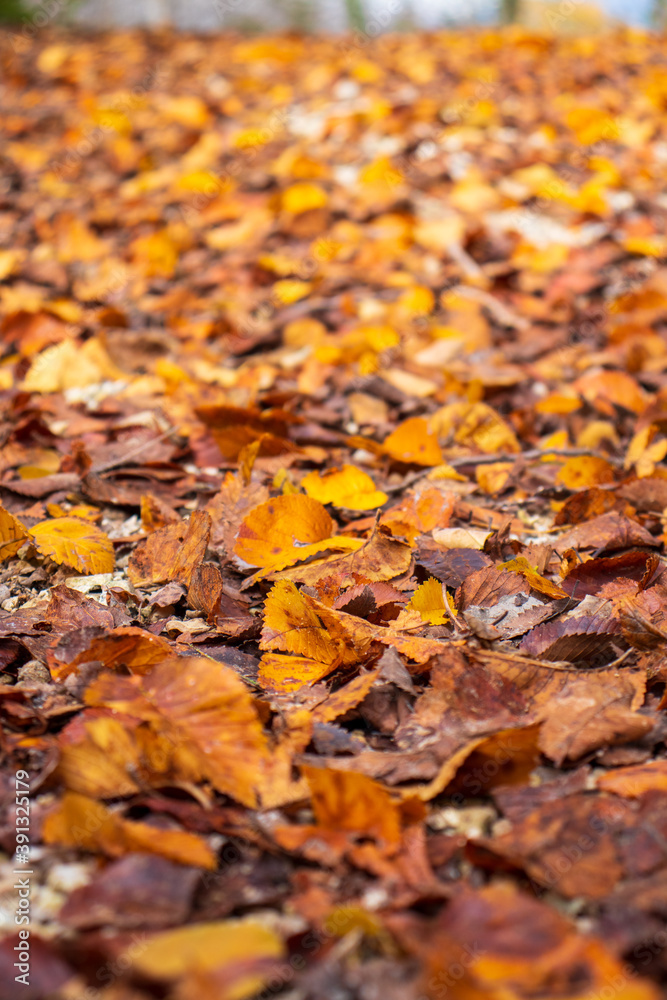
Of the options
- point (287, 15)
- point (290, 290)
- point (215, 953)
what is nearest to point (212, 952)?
point (215, 953)

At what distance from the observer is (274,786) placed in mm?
1055

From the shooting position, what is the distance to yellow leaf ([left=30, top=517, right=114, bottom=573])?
1.65 metres

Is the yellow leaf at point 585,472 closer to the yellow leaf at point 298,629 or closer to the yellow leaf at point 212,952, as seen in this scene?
the yellow leaf at point 298,629

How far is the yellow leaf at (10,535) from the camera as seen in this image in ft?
5.45

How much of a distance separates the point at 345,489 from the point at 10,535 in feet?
2.40

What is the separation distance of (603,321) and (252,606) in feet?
6.46

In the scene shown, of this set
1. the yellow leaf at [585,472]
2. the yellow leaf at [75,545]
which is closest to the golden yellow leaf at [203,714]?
the yellow leaf at [75,545]

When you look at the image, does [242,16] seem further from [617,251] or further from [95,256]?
[617,251]

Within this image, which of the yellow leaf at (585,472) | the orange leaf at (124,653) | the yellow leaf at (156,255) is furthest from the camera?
the yellow leaf at (156,255)

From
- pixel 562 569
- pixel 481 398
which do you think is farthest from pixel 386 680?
pixel 481 398

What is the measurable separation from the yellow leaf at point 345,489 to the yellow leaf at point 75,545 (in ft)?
1.53

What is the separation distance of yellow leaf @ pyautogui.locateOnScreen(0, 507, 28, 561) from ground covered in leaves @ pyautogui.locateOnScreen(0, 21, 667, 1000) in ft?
0.04

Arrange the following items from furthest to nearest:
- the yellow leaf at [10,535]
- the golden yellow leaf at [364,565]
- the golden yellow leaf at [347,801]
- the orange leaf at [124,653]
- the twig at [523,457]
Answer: the twig at [523,457] < the yellow leaf at [10,535] < the golden yellow leaf at [364,565] < the orange leaf at [124,653] < the golden yellow leaf at [347,801]

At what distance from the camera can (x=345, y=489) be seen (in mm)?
1856
